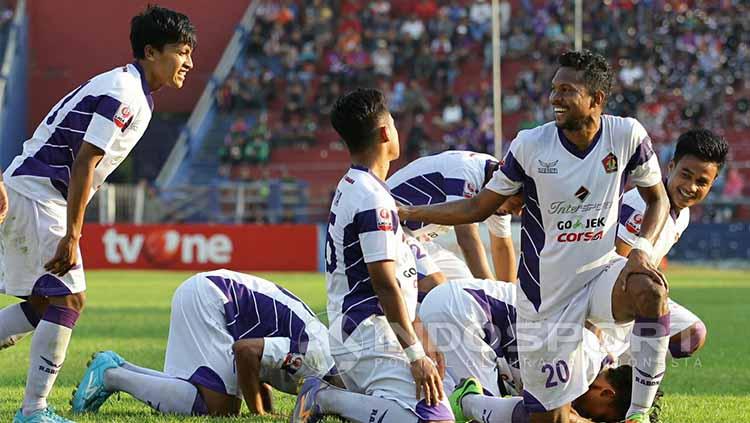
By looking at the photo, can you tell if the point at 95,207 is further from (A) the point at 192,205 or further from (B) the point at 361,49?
(B) the point at 361,49

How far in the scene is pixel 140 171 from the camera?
39.6 metres

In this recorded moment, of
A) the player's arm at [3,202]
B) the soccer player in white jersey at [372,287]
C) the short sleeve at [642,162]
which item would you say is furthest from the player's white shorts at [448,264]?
the player's arm at [3,202]

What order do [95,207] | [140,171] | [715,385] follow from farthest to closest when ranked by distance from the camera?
1. [140,171]
2. [95,207]
3. [715,385]

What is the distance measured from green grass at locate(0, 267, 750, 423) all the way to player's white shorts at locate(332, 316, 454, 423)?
98 centimetres

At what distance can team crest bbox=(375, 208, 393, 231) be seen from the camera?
5715 millimetres

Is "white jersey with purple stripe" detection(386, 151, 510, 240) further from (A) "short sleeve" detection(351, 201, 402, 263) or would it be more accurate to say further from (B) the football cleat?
(A) "short sleeve" detection(351, 201, 402, 263)

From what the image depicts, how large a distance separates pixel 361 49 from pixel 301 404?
31.2 metres

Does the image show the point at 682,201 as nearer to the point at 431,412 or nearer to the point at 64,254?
the point at 431,412

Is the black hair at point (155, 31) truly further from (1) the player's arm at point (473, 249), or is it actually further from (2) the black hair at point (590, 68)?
(1) the player's arm at point (473, 249)

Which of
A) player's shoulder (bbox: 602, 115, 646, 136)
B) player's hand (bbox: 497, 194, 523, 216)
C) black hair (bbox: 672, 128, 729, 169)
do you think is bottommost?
player's hand (bbox: 497, 194, 523, 216)

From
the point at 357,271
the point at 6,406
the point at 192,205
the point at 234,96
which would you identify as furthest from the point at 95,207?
the point at 357,271

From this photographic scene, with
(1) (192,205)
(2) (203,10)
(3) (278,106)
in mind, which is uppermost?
(2) (203,10)

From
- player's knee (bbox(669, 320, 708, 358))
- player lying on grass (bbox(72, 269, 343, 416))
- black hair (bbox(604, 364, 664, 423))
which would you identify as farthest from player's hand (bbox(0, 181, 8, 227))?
player's knee (bbox(669, 320, 708, 358))

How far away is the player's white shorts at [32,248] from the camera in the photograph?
20.7 ft
